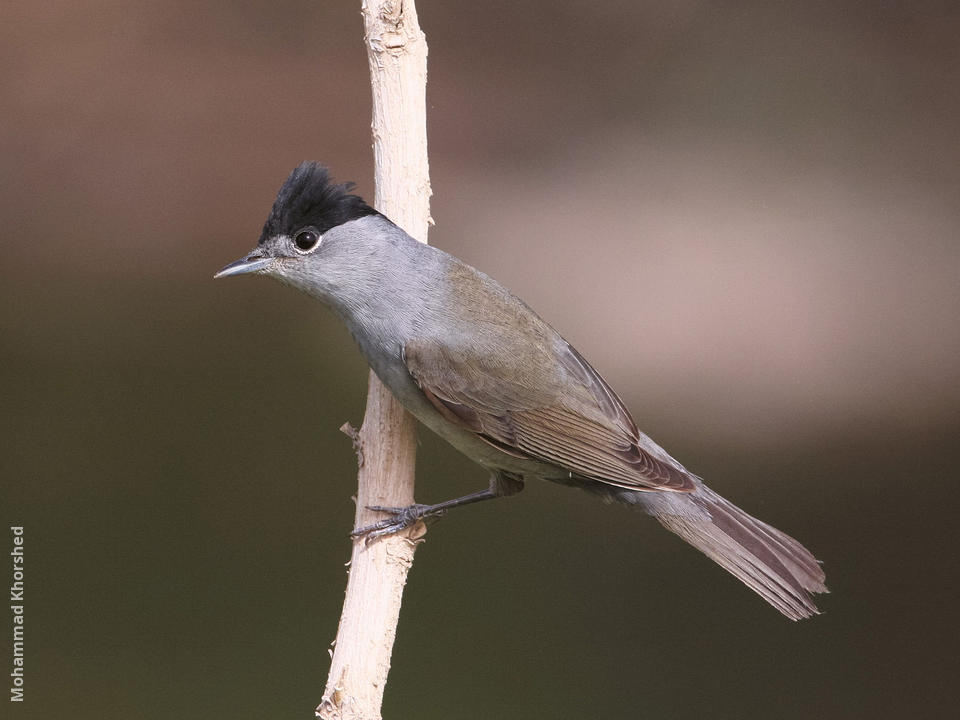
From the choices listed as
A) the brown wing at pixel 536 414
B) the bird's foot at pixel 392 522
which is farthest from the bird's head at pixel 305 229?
the bird's foot at pixel 392 522

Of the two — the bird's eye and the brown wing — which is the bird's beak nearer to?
the bird's eye

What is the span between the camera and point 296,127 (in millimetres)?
6004

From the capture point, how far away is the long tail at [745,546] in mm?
2506

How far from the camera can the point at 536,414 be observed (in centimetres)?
253

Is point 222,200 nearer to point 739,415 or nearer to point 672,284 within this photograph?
point 672,284

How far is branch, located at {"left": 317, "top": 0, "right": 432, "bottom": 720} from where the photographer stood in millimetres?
2205

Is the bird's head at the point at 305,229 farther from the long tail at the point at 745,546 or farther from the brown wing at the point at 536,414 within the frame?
the long tail at the point at 745,546

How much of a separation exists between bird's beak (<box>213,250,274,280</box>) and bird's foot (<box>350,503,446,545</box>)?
0.57m

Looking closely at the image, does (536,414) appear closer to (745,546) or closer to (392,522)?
(392,522)

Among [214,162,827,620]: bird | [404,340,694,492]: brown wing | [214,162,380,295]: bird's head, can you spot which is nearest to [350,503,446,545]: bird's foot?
[214,162,827,620]: bird

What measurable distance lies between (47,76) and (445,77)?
212 centimetres

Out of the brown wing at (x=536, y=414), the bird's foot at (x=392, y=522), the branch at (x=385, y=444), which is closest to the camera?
the branch at (x=385, y=444)

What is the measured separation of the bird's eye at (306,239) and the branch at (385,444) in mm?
212

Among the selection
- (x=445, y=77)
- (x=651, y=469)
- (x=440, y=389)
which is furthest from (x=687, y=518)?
(x=445, y=77)
